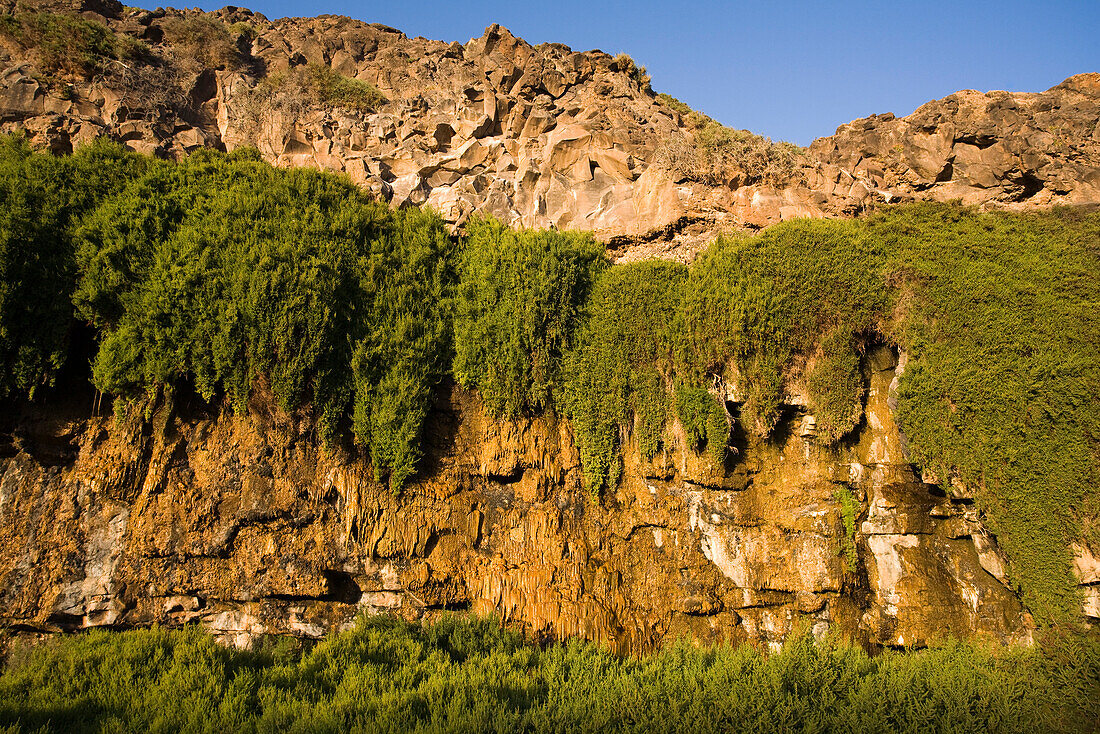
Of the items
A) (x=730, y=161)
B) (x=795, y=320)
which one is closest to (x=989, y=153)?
(x=730, y=161)

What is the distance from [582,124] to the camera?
48.8 feet

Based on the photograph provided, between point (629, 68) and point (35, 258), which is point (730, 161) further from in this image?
point (35, 258)

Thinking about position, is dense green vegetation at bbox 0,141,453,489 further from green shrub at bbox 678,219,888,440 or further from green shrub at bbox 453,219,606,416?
green shrub at bbox 678,219,888,440

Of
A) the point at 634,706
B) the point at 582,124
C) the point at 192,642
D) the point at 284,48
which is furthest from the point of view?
the point at 284,48

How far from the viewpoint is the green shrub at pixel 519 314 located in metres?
10.5

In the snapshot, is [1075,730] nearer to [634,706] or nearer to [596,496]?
[634,706]

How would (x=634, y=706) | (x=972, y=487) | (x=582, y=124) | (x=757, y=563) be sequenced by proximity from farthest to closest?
(x=582, y=124), (x=757, y=563), (x=972, y=487), (x=634, y=706)

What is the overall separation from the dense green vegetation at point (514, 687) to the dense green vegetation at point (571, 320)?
158 centimetres

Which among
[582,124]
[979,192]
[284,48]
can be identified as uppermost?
[284,48]

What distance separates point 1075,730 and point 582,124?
14362 millimetres

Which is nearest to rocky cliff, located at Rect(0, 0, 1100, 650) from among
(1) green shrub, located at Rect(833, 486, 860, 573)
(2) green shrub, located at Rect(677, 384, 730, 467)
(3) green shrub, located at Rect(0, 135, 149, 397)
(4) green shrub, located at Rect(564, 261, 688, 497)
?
(1) green shrub, located at Rect(833, 486, 860, 573)

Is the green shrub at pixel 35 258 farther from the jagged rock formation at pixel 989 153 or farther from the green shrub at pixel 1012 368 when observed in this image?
the jagged rock formation at pixel 989 153

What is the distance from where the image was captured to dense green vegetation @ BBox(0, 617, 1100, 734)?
6238 mm

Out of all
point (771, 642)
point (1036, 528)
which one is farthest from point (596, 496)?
point (1036, 528)
